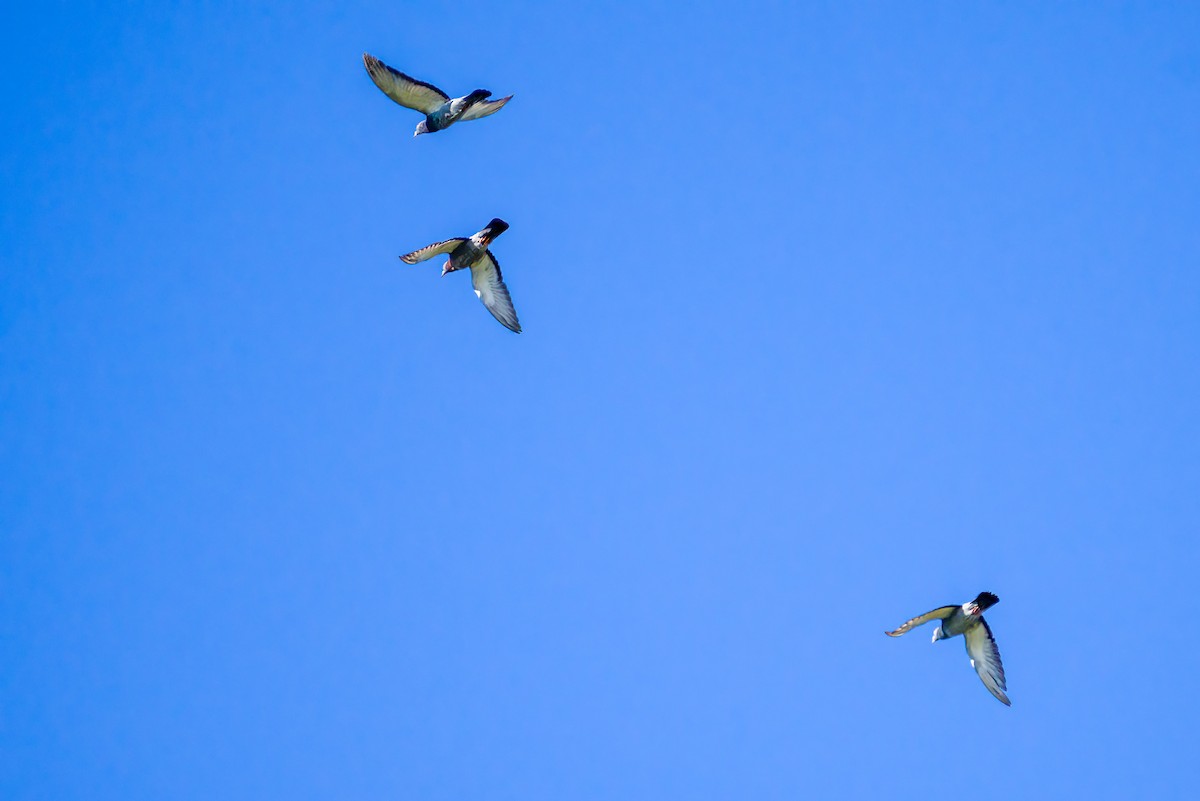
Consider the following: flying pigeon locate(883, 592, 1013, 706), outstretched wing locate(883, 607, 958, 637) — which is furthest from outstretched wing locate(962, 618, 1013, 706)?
outstretched wing locate(883, 607, 958, 637)

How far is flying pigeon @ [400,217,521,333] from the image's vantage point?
25344mm

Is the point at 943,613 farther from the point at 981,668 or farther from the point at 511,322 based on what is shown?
the point at 511,322

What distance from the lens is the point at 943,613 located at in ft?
90.4

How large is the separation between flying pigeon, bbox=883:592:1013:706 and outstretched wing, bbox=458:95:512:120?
42.8 ft

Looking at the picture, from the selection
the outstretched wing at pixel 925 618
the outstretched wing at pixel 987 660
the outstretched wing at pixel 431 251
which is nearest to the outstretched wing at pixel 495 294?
the outstretched wing at pixel 431 251

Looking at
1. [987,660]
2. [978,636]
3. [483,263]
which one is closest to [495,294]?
[483,263]

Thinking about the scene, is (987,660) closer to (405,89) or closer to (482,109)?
(482,109)

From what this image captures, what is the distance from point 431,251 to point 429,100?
9.15ft

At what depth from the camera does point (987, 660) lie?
1123 inches

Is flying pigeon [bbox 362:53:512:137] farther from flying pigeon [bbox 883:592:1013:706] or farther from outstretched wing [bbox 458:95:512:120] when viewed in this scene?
flying pigeon [bbox 883:592:1013:706]

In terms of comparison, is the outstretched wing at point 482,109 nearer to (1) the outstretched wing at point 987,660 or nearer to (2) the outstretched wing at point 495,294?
(2) the outstretched wing at point 495,294

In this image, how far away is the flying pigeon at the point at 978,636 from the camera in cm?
2725

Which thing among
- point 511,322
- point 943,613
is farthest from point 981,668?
point 511,322

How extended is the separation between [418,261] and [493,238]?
1.70 metres
